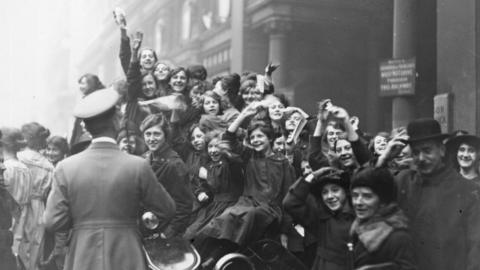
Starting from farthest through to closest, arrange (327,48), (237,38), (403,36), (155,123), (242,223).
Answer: (237,38) < (327,48) < (403,36) < (155,123) < (242,223)

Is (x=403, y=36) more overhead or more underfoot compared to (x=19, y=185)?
more overhead

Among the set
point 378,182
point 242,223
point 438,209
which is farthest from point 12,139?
point 438,209

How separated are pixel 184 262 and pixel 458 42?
212 inches

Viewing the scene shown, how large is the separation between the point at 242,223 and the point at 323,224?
2.40ft

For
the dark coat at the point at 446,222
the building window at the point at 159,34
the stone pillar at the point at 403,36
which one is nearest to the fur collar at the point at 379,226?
the dark coat at the point at 446,222

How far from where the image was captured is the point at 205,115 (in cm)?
694

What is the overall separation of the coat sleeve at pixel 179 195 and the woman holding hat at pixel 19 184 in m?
2.20

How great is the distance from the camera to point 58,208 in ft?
13.4

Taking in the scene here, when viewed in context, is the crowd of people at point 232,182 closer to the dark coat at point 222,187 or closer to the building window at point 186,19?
the dark coat at point 222,187

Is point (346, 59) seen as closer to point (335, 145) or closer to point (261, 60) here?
point (261, 60)

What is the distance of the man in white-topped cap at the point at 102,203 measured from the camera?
162 inches

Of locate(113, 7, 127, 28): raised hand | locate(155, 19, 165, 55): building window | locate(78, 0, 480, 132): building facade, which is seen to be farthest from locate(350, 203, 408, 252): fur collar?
locate(155, 19, 165, 55): building window

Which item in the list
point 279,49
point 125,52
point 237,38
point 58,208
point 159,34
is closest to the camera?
point 58,208

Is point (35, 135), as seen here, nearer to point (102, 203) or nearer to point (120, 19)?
point (120, 19)
